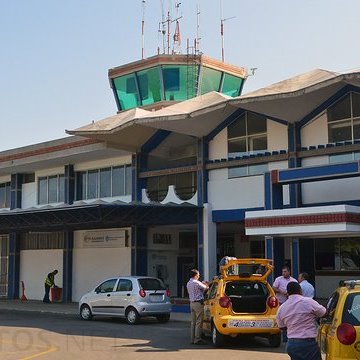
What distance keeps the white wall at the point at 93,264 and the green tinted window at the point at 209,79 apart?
402 inches

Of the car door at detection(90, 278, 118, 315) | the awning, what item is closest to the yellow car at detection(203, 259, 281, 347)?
the car door at detection(90, 278, 118, 315)

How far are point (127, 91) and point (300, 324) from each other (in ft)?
95.0

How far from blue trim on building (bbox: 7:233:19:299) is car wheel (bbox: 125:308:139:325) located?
16.0 meters

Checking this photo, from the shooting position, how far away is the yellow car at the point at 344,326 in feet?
23.7

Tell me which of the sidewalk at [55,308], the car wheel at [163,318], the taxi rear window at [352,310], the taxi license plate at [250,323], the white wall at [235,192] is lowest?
the sidewalk at [55,308]

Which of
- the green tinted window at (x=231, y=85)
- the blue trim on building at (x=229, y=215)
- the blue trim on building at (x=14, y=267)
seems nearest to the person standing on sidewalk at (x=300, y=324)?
the blue trim on building at (x=229, y=215)

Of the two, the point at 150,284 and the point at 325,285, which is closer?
the point at 150,284

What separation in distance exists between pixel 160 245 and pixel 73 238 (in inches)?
194

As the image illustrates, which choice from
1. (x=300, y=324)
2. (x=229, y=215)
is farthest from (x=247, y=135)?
(x=300, y=324)

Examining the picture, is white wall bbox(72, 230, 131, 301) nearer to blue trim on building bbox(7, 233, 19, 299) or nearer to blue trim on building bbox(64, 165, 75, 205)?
blue trim on building bbox(64, 165, 75, 205)

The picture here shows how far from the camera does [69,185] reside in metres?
31.1

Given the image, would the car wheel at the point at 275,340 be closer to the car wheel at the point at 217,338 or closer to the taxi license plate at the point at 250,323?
the taxi license plate at the point at 250,323

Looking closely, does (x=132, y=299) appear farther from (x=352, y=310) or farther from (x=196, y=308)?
(x=352, y=310)

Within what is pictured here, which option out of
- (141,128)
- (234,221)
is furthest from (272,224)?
(141,128)
